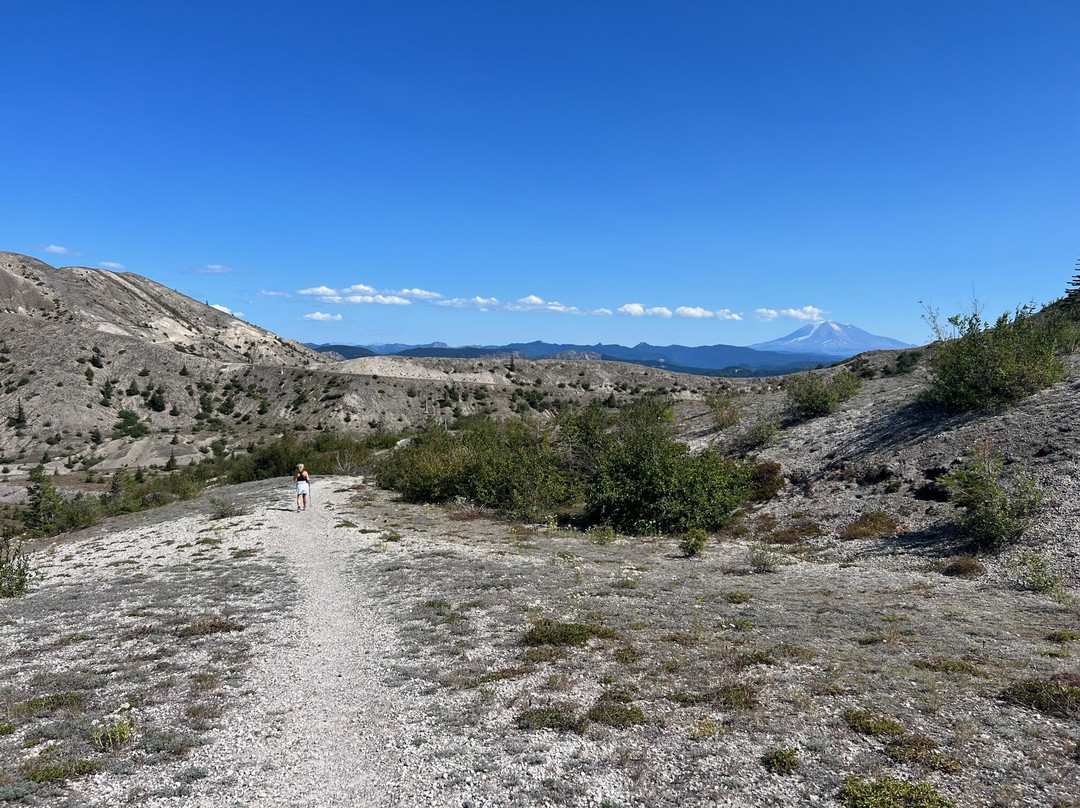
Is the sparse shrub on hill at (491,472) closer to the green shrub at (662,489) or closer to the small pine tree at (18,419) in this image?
the green shrub at (662,489)

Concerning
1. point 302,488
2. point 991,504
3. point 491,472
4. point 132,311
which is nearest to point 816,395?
point 991,504

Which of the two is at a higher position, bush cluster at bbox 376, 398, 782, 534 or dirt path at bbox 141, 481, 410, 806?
bush cluster at bbox 376, 398, 782, 534

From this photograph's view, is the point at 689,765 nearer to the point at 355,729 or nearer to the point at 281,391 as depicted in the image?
the point at 355,729

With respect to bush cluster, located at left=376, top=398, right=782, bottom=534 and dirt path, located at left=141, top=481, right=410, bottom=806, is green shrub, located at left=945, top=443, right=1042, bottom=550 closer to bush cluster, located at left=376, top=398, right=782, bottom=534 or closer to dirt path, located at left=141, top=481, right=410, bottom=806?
bush cluster, located at left=376, top=398, right=782, bottom=534

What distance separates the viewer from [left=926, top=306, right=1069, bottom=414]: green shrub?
2005 cm

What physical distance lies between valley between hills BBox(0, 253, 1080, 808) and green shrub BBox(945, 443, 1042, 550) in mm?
402

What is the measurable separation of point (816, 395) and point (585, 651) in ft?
74.7

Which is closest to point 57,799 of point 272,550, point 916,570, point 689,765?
point 689,765

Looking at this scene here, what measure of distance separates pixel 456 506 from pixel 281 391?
70622 mm

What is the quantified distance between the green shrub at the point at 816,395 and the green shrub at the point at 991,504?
10988 millimetres

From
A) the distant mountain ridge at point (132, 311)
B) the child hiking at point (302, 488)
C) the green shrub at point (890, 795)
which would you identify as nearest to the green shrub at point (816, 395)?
the child hiking at point (302, 488)

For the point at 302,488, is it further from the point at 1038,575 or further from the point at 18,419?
the point at 18,419

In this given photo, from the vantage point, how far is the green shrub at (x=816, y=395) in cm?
2733

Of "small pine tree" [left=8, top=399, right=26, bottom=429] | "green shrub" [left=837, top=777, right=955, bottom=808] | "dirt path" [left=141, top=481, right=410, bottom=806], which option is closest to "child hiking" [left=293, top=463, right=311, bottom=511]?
"dirt path" [left=141, top=481, right=410, bottom=806]
